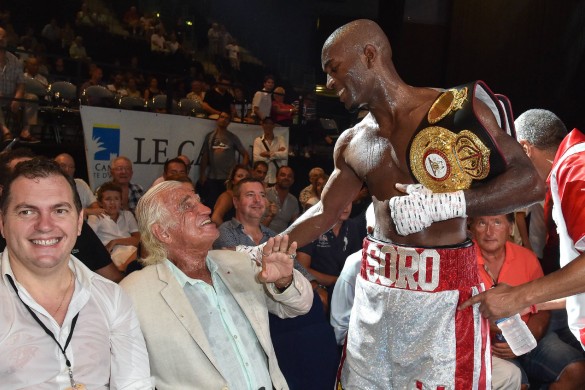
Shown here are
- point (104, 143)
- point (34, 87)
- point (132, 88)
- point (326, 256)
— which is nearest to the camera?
point (326, 256)

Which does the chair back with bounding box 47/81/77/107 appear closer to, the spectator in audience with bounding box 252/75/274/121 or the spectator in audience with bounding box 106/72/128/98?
the spectator in audience with bounding box 106/72/128/98

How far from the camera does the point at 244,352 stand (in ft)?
7.88

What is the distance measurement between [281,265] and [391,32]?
591 cm

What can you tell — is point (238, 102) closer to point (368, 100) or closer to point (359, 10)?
point (359, 10)

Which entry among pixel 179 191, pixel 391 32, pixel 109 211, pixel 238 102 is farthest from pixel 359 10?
pixel 179 191

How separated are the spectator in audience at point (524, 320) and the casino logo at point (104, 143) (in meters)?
3.81

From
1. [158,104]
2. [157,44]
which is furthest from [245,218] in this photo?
[157,44]

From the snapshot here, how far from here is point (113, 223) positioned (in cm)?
513

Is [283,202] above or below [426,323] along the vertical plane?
above

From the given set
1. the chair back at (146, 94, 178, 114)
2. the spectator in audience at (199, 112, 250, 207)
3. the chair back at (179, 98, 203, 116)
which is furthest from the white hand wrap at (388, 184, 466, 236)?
the chair back at (179, 98, 203, 116)

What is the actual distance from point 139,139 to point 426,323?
5137 mm

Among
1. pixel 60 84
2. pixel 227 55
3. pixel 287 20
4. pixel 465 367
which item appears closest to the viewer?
pixel 465 367

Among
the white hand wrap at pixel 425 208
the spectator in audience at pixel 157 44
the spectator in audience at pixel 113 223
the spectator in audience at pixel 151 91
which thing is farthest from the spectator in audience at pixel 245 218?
the spectator in audience at pixel 157 44

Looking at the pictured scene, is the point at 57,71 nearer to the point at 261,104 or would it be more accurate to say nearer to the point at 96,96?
the point at 96,96
